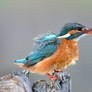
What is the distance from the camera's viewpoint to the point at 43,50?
220 centimetres

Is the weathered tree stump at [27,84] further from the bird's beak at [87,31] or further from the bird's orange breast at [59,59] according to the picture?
the bird's beak at [87,31]

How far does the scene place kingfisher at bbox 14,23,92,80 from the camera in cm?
219

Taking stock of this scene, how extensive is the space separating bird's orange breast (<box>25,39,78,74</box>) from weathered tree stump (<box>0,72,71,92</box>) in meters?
0.09

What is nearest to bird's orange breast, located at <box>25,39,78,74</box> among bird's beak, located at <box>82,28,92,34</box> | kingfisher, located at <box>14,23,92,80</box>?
kingfisher, located at <box>14,23,92,80</box>

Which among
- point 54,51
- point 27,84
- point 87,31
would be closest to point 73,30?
point 87,31

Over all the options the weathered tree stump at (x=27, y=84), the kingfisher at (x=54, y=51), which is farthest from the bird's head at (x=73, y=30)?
the weathered tree stump at (x=27, y=84)

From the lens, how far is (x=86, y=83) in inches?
141

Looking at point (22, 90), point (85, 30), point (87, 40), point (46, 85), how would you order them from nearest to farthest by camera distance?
1. point (22, 90)
2. point (46, 85)
3. point (85, 30)
4. point (87, 40)

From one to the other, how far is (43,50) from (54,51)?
0.29 ft

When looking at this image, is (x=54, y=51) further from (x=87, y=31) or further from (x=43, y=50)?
(x=87, y=31)

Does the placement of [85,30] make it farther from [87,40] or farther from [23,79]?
[87,40]

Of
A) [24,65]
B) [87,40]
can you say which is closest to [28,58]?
[24,65]

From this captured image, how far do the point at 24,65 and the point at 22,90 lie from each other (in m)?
0.40

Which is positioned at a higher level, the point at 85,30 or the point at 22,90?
the point at 85,30
